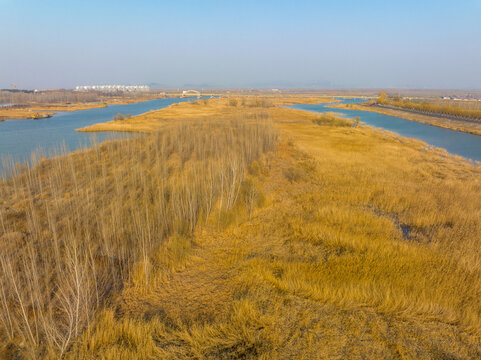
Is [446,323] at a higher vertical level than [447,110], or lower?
lower

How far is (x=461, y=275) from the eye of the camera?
18.9 ft

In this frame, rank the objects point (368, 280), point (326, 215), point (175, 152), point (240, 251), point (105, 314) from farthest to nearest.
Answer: point (175, 152) < point (326, 215) < point (240, 251) < point (368, 280) < point (105, 314)

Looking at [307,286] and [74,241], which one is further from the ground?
[74,241]

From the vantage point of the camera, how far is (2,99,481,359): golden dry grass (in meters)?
4.15

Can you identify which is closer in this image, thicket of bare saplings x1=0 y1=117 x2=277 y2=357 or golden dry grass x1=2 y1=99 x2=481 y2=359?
golden dry grass x1=2 y1=99 x2=481 y2=359

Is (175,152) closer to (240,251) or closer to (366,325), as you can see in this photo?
(240,251)

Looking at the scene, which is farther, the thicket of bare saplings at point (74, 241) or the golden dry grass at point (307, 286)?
the thicket of bare saplings at point (74, 241)

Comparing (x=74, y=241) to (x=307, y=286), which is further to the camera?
(x=307, y=286)

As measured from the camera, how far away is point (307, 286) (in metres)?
5.33

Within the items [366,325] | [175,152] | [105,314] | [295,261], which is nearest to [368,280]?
[366,325]

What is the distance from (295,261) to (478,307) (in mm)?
3658

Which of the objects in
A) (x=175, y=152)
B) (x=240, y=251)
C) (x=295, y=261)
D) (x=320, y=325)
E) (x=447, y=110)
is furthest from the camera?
(x=447, y=110)

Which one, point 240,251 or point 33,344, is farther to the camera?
point 240,251

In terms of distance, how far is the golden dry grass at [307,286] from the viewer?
4.15 m
